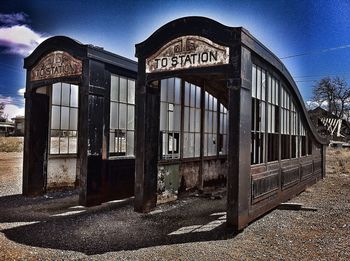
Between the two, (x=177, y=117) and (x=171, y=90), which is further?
(x=177, y=117)

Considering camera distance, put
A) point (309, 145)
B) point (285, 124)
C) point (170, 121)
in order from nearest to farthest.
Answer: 1. point (170, 121)
2. point (285, 124)
3. point (309, 145)

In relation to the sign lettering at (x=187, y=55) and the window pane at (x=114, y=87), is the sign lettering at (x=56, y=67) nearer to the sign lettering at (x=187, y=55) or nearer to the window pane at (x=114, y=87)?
the window pane at (x=114, y=87)

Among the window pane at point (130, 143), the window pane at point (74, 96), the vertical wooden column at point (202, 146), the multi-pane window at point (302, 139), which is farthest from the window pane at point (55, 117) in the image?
the multi-pane window at point (302, 139)

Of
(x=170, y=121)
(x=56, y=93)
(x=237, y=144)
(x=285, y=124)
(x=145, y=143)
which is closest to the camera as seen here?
(x=237, y=144)

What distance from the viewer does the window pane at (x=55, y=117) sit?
29.3 ft

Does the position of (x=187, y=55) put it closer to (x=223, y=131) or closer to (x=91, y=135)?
(x=91, y=135)

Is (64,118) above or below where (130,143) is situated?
above

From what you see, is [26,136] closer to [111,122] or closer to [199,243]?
[111,122]

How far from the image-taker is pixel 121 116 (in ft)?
28.2

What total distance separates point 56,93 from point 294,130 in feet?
23.1

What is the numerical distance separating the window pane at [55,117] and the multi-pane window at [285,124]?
612 cm

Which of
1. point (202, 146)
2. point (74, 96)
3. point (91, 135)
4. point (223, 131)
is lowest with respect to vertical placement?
point (202, 146)

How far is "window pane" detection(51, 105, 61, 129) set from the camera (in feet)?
→ 29.3

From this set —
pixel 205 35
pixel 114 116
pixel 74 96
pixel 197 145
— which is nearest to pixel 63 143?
pixel 74 96
